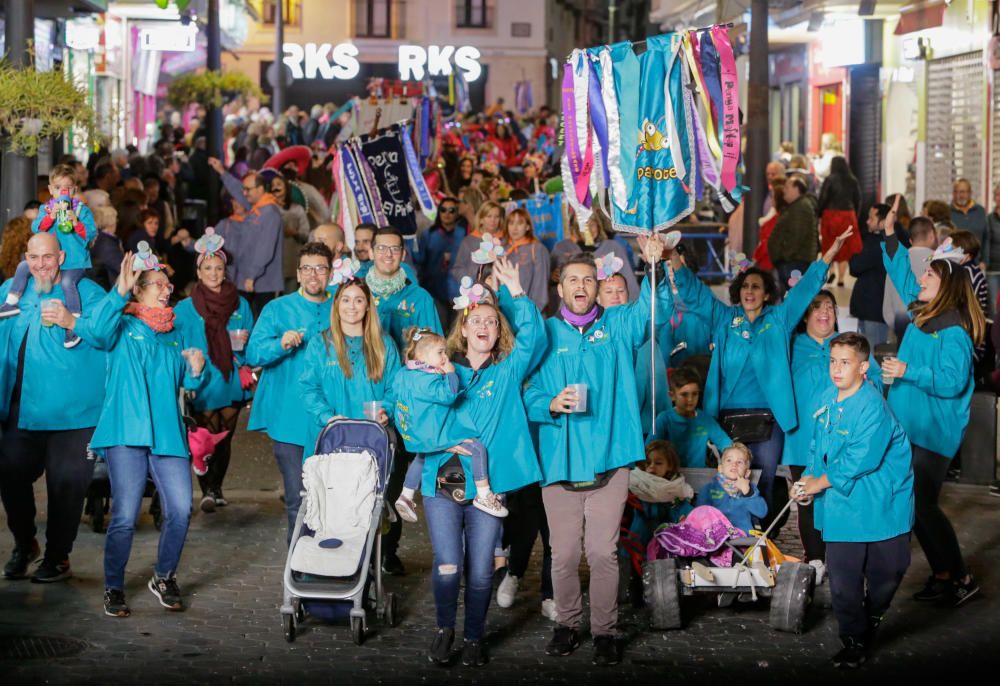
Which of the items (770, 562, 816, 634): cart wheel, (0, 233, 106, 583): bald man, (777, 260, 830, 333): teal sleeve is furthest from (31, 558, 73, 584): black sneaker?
(777, 260, 830, 333): teal sleeve

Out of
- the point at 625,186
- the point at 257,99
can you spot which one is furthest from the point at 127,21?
the point at 625,186

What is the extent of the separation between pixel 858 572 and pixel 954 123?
1767 centimetres

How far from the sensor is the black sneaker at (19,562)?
29.6 ft

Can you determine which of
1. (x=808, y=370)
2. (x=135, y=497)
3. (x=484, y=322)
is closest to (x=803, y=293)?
(x=808, y=370)

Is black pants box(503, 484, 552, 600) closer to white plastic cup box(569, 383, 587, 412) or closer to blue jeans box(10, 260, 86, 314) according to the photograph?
white plastic cup box(569, 383, 587, 412)

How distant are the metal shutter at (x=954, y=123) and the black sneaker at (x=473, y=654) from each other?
652 inches

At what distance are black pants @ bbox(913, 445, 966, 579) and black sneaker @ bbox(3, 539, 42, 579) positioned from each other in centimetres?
482

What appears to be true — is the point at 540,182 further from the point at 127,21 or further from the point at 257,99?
the point at 127,21

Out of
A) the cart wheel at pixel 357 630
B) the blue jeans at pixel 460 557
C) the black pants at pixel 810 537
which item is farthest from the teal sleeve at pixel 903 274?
the cart wheel at pixel 357 630

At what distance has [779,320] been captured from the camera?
9.48 meters

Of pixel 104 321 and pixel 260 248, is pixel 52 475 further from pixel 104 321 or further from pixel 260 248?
pixel 260 248

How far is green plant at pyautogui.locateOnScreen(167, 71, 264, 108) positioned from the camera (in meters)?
22.6

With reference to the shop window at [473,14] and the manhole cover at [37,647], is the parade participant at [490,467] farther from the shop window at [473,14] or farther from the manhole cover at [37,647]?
the shop window at [473,14]

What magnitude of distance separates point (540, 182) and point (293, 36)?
40.0 m
